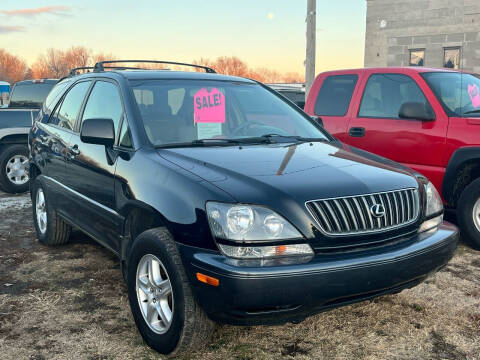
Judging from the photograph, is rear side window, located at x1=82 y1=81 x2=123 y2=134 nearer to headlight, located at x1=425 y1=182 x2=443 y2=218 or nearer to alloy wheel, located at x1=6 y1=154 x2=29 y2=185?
headlight, located at x1=425 y1=182 x2=443 y2=218

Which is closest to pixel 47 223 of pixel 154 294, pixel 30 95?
pixel 154 294

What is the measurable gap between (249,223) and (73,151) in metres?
2.21

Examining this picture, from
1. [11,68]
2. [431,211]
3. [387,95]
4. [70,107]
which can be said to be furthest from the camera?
[11,68]

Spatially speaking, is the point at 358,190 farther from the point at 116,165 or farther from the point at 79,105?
the point at 79,105

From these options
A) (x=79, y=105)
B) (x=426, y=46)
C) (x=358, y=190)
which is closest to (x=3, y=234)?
(x=79, y=105)

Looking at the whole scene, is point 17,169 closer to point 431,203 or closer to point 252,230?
point 252,230

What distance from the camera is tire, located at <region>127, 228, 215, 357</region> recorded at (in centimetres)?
273

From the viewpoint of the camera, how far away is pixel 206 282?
8.42 ft

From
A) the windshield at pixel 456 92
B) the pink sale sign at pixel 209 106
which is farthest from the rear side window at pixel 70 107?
the windshield at pixel 456 92

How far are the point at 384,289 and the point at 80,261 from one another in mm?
3041

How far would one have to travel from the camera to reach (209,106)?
12.9ft

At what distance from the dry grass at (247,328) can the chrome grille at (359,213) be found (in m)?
0.81

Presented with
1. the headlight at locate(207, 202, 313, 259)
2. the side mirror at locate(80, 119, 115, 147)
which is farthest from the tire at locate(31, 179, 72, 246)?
the headlight at locate(207, 202, 313, 259)

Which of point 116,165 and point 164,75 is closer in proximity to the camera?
point 116,165
